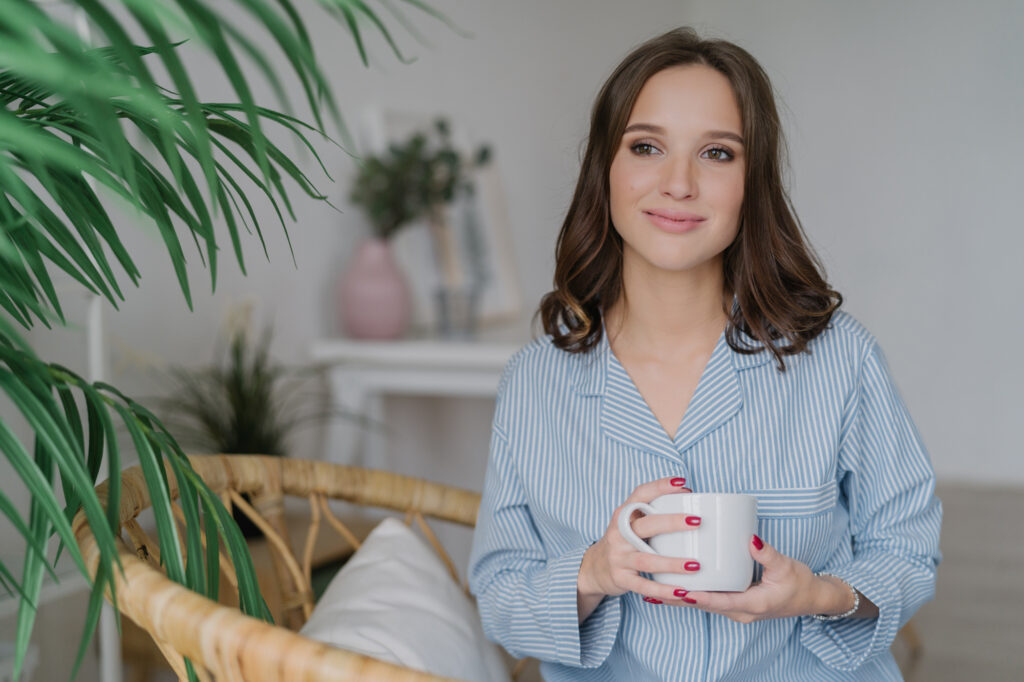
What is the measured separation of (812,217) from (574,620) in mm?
4223

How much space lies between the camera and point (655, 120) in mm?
1088

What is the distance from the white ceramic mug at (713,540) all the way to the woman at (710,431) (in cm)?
15

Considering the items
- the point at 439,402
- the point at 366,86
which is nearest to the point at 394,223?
the point at 366,86

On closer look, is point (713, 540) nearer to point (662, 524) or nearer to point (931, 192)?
point (662, 524)

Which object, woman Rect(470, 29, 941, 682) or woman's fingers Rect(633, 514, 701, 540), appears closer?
woman's fingers Rect(633, 514, 701, 540)

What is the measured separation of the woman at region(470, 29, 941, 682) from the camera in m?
1.07

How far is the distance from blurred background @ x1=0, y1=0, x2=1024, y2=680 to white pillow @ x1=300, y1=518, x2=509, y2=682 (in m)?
0.95

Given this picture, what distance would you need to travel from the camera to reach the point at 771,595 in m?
0.89

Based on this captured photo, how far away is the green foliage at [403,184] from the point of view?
96.0 inches

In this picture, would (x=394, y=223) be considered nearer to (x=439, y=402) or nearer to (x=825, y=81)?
(x=439, y=402)

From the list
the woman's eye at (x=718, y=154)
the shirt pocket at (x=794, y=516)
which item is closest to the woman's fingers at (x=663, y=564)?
the shirt pocket at (x=794, y=516)

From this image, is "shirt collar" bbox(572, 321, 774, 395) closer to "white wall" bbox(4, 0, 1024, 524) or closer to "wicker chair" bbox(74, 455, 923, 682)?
"wicker chair" bbox(74, 455, 923, 682)

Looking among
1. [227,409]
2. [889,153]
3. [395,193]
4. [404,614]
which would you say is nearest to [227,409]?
[227,409]

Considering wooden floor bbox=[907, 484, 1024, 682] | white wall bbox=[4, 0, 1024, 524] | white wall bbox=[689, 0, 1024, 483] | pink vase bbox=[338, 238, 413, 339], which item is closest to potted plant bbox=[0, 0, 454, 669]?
pink vase bbox=[338, 238, 413, 339]
